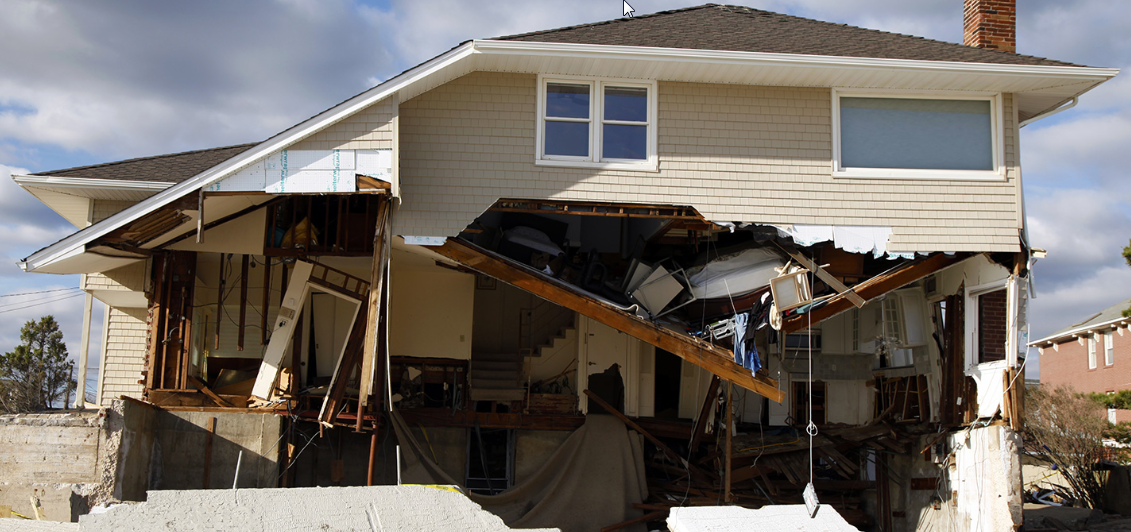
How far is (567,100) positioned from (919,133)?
580 centimetres

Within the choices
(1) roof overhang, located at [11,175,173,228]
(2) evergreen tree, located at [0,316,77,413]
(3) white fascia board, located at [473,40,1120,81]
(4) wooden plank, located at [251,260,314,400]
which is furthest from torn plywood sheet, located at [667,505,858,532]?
(2) evergreen tree, located at [0,316,77,413]

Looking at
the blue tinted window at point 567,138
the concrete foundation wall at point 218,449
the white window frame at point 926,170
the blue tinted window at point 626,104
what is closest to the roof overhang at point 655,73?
the white window frame at point 926,170

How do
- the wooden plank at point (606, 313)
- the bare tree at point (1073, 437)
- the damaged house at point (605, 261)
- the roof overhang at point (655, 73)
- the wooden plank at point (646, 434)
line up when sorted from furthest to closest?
the bare tree at point (1073, 437), the wooden plank at point (646, 434), the wooden plank at point (606, 313), the damaged house at point (605, 261), the roof overhang at point (655, 73)

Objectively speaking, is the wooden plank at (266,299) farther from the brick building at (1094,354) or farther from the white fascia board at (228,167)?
the brick building at (1094,354)

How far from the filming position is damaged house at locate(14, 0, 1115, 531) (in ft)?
44.5

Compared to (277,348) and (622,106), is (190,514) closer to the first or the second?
(277,348)

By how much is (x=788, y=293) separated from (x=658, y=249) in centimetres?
444

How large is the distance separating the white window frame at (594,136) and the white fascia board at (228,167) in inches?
75.6

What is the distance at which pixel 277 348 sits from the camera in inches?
591

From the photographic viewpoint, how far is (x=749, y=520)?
8148 mm

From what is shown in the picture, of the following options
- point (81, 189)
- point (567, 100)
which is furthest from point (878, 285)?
point (81, 189)

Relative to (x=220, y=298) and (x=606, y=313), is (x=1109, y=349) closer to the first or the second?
(x=606, y=313)

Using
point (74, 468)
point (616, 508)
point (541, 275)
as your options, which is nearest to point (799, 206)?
point (541, 275)

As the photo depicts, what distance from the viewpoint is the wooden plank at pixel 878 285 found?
13992 millimetres
